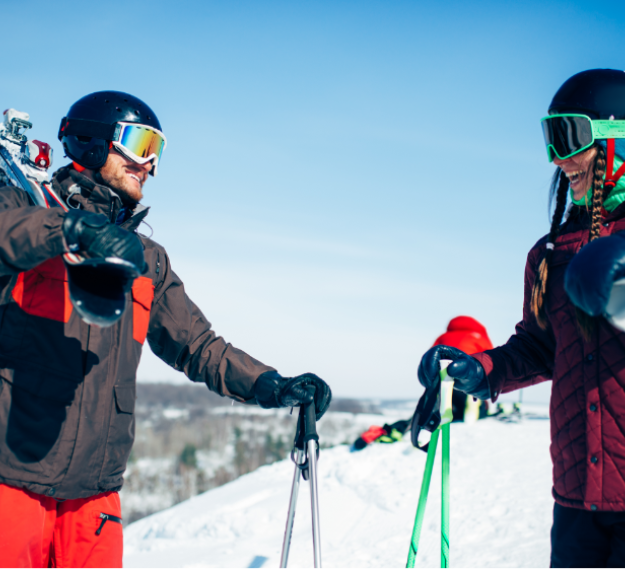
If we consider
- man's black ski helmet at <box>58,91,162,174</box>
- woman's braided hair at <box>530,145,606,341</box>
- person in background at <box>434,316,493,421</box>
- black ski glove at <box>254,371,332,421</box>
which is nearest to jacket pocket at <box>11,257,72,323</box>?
man's black ski helmet at <box>58,91,162,174</box>

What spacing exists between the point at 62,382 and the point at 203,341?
0.76m

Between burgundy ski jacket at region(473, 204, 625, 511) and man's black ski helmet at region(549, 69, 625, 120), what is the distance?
37 cm

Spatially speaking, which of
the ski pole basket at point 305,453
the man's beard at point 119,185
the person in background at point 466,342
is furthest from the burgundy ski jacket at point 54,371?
the person in background at point 466,342

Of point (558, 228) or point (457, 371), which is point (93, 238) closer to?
point (457, 371)

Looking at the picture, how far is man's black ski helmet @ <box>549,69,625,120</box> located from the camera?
2.07 m

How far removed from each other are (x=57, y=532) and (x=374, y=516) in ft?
9.89

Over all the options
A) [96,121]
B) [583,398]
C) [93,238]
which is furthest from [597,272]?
[96,121]

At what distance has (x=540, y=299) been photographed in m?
2.19

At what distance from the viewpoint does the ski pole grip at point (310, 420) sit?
2258mm

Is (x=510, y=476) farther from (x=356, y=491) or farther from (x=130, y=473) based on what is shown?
(x=130, y=473)

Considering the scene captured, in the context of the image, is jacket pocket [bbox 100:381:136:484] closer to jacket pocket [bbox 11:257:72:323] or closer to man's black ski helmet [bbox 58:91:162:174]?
jacket pocket [bbox 11:257:72:323]

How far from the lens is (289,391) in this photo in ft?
8.00

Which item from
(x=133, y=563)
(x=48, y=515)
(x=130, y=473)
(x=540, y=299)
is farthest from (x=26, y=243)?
(x=130, y=473)

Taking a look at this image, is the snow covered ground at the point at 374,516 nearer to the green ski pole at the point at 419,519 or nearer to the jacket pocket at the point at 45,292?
the green ski pole at the point at 419,519
